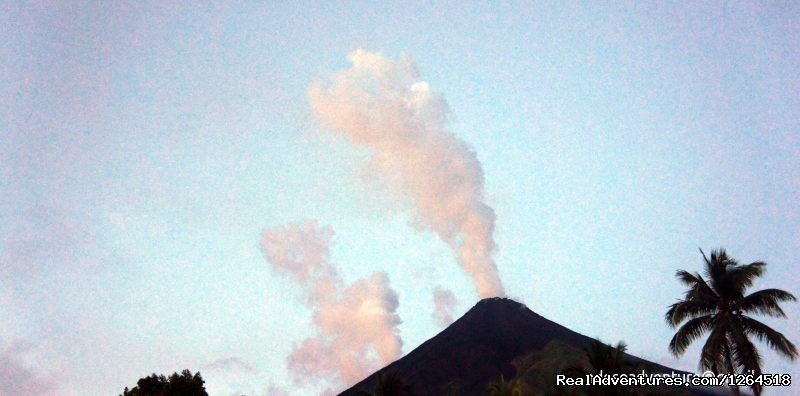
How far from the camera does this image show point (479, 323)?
141750mm

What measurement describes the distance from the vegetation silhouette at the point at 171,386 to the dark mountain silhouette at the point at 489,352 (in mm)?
54559

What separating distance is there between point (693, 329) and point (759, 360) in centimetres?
342

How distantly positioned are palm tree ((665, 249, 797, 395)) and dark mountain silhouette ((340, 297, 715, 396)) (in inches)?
2648

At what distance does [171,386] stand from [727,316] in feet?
154

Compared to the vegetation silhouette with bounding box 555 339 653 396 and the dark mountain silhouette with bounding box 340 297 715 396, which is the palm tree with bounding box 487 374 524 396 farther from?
the dark mountain silhouette with bounding box 340 297 715 396

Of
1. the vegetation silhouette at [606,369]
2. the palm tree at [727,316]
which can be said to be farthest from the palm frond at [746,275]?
the vegetation silhouette at [606,369]

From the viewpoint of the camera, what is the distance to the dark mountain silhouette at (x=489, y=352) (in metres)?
110

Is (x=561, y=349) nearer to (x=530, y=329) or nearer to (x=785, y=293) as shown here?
(x=530, y=329)

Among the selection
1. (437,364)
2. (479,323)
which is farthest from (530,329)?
(437,364)

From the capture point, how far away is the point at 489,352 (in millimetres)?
124500

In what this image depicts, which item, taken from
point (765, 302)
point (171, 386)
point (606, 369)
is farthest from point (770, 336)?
point (171, 386)

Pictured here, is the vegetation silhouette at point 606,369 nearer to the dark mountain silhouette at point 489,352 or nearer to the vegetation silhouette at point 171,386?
the vegetation silhouette at point 171,386

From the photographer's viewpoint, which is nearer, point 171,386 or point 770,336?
point 770,336

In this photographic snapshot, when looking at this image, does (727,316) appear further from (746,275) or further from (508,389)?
(508,389)
